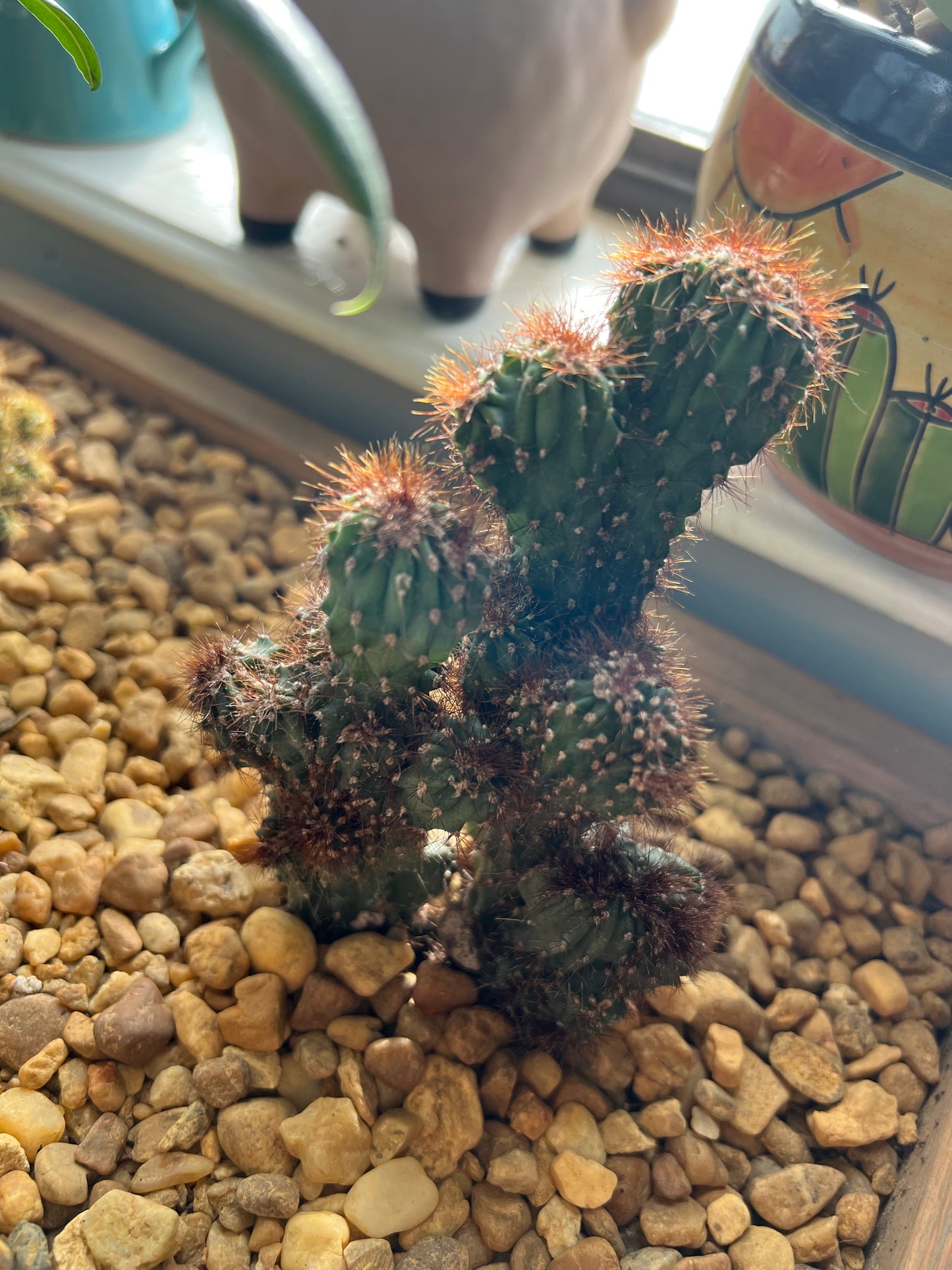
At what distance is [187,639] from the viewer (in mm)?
1009

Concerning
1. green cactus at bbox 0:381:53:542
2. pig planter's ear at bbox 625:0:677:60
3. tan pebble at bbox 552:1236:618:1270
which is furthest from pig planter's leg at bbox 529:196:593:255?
tan pebble at bbox 552:1236:618:1270

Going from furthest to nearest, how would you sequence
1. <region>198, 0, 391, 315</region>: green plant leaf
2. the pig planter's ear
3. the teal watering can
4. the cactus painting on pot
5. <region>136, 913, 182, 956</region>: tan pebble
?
the teal watering can → the pig planter's ear → <region>136, 913, 182, 956</region>: tan pebble → the cactus painting on pot → <region>198, 0, 391, 315</region>: green plant leaf

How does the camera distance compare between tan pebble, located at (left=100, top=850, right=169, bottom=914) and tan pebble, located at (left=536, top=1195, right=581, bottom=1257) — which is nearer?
tan pebble, located at (left=536, top=1195, right=581, bottom=1257)

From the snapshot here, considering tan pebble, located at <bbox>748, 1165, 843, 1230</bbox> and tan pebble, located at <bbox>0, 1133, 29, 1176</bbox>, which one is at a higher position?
tan pebble, located at <bbox>748, 1165, 843, 1230</bbox>

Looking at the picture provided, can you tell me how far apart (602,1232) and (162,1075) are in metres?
0.31

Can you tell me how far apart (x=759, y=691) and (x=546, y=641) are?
482mm

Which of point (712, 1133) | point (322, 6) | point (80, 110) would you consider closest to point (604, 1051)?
point (712, 1133)

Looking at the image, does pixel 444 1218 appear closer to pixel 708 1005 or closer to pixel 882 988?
pixel 708 1005

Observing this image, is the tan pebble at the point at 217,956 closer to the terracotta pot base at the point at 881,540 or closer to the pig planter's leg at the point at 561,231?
the terracotta pot base at the point at 881,540

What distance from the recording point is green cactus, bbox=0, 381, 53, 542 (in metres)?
0.96

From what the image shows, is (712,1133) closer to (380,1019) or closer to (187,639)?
(380,1019)

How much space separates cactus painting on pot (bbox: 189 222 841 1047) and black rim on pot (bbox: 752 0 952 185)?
0.20 m

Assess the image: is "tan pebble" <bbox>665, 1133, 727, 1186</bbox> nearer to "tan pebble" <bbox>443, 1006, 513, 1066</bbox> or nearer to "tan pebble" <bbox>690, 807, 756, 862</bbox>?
"tan pebble" <bbox>443, 1006, 513, 1066</bbox>

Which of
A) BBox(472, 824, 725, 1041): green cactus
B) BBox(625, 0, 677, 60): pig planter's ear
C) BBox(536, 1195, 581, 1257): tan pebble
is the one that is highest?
BBox(625, 0, 677, 60): pig planter's ear
